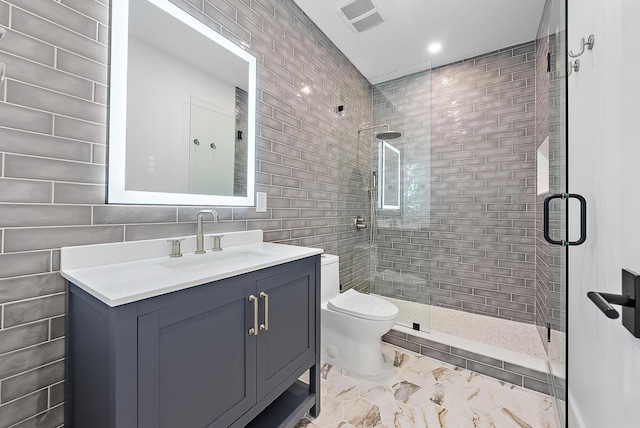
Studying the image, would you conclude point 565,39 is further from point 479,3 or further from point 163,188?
point 163,188

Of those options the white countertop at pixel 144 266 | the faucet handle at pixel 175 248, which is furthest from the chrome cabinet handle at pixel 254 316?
the faucet handle at pixel 175 248

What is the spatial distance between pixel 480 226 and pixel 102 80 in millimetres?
2998

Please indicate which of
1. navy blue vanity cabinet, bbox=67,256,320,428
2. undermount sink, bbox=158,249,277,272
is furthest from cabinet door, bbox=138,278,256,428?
undermount sink, bbox=158,249,277,272

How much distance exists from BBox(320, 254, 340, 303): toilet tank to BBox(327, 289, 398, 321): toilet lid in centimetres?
7

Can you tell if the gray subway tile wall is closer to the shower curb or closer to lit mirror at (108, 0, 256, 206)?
lit mirror at (108, 0, 256, 206)

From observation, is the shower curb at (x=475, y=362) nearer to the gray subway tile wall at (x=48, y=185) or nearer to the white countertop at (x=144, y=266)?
the white countertop at (x=144, y=266)

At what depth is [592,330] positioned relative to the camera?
1.01 metres

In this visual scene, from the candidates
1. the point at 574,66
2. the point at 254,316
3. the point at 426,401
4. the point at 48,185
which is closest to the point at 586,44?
the point at 574,66

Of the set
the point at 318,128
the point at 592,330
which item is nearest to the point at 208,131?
the point at 318,128

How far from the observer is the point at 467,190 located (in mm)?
2721

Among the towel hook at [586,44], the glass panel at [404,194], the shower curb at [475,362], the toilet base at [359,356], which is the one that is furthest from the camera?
the glass panel at [404,194]

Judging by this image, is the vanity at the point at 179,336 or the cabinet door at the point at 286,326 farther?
the cabinet door at the point at 286,326

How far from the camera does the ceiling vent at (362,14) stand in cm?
197

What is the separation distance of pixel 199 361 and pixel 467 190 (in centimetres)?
272
